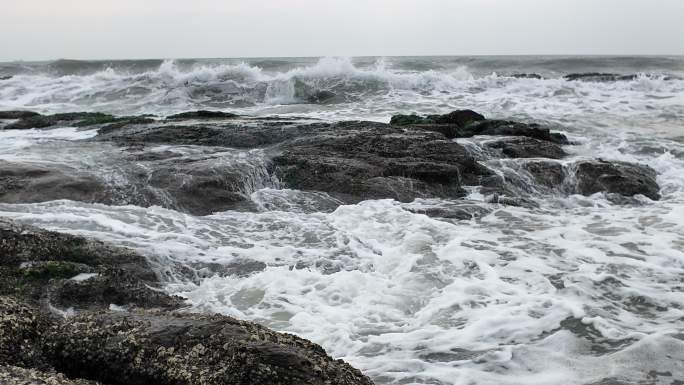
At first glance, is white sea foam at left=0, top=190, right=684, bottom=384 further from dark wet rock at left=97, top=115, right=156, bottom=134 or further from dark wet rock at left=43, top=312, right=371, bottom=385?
dark wet rock at left=97, top=115, right=156, bottom=134

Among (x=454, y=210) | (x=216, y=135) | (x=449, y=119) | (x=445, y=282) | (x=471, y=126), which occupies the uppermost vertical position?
(x=449, y=119)

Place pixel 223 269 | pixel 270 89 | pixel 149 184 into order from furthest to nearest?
pixel 270 89 → pixel 149 184 → pixel 223 269

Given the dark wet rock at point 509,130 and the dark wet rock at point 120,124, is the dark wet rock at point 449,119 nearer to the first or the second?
the dark wet rock at point 509,130

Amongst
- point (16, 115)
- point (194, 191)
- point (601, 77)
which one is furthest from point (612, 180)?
point (601, 77)

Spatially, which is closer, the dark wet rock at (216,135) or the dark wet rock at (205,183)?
the dark wet rock at (205,183)

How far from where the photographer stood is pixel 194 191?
24.1ft

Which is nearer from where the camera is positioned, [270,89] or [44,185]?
[44,185]

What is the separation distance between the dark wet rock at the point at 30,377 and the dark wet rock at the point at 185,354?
0.17 meters

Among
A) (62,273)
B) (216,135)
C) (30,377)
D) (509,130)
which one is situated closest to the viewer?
(30,377)

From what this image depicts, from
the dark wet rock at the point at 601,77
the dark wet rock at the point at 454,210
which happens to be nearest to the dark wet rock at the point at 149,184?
the dark wet rock at the point at 454,210

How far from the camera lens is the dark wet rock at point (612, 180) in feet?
27.7

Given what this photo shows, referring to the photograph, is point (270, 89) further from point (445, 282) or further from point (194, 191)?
point (445, 282)

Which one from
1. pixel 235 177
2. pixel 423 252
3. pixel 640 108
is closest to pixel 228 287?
pixel 423 252

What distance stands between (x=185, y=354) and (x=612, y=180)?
8141 mm
